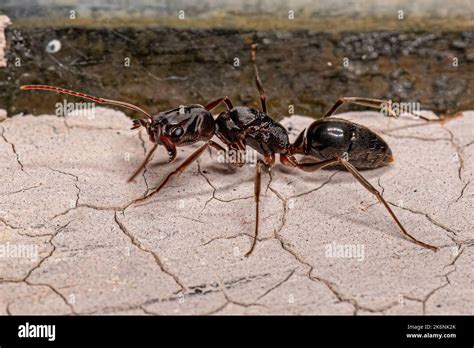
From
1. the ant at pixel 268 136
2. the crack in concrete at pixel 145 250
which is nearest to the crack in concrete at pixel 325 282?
the ant at pixel 268 136

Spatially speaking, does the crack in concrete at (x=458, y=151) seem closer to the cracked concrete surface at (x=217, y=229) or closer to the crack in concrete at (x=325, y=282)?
the cracked concrete surface at (x=217, y=229)

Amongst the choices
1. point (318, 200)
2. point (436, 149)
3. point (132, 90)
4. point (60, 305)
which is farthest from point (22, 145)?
point (436, 149)

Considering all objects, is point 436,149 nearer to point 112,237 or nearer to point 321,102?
point 321,102

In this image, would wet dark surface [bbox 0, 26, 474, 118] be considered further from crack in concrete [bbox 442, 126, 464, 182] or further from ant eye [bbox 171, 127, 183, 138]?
ant eye [bbox 171, 127, 183, 138]

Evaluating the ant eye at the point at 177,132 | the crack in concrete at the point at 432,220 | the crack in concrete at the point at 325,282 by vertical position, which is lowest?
the crack in concrete at the point at 325,282

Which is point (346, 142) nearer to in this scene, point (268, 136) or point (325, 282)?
point (268, 136)

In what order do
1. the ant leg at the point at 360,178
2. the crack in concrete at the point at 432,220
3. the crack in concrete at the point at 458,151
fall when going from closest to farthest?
the ant leg at the point at 360,178, the crack in concrete at the point at 432,220, the crack in concrete at the point at 458,151

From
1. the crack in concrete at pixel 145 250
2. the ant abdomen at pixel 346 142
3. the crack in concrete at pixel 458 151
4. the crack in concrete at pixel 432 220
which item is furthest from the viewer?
the crack in concrete at pixel 458 151
